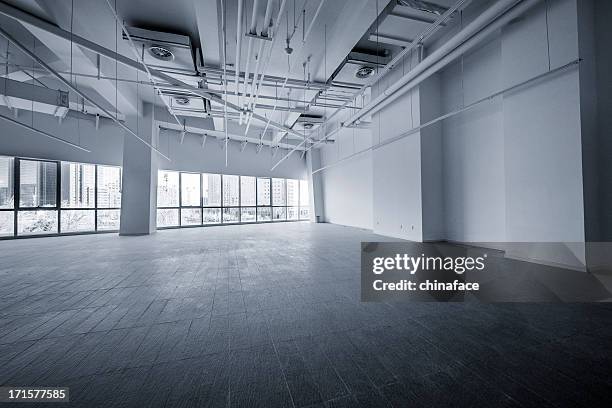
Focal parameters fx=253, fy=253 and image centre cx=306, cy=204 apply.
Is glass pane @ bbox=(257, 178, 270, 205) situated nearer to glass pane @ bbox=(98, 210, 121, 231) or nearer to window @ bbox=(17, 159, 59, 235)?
glass pane @ bbox=(98, 210, 121, 231)

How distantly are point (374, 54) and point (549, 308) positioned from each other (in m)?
5.85

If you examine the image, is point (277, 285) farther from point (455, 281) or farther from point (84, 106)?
point (84, 106)

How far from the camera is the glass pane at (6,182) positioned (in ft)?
26.7

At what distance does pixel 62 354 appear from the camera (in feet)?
6.21

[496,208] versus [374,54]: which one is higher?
[374,54]

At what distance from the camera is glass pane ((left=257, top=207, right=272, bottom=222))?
1389 centimetres

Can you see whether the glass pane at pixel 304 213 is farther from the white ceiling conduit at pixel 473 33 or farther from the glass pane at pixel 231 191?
the white ceiling conduit at pixel 473 33

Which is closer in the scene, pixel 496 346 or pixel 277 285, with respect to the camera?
pixel 496 346

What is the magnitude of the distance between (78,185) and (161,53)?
713cm

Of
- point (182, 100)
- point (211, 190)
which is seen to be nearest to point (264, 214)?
point (211, 190)

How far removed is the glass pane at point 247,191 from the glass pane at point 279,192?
125cm

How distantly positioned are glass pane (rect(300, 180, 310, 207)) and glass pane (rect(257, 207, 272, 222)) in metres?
2.22

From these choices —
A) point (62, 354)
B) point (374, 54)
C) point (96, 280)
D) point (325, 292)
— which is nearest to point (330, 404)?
point (325, 292)

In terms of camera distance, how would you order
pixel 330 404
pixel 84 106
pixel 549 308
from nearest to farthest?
pixel 330 404, pixel 549 308, pixel 84 106
